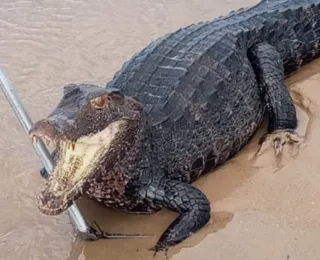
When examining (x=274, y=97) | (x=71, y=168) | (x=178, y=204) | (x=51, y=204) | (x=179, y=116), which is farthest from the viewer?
(x=274, y=97)

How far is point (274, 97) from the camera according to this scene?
14.7 ft

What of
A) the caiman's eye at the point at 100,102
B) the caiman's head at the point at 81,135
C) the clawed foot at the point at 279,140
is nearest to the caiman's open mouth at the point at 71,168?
the caiman's head at the point at 81,135

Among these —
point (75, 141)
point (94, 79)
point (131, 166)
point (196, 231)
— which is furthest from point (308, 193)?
point (94, 79)

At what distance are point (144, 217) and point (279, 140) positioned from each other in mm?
900

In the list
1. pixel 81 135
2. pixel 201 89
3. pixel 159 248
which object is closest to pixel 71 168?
pixel 81 135

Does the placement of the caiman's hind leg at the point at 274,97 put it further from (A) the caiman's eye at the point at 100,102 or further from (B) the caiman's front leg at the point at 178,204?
(A) the caiman's eye at the point at 100,102

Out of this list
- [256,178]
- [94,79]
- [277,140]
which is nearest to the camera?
[256,178]

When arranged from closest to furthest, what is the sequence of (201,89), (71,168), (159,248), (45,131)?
(45,131) < (71,168) < (159,248) < (201,89)

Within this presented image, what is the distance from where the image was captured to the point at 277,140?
4258mm

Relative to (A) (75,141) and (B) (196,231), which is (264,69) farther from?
(A) (75,141)

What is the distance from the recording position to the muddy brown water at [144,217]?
358cm

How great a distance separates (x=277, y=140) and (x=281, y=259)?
3.27 feet

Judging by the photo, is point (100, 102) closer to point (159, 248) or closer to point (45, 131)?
point (45, 131)

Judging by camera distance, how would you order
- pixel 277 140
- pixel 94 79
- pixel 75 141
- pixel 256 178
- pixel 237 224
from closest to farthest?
1. pixel 75 141
2. pixel 237 224
3. pixel 256 178
4. pixel 277 140
5. pixel 94 79
